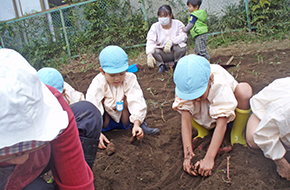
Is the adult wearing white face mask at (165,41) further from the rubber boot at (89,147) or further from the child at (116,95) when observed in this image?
the rubber boot at (89,147)

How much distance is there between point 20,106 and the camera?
703 mm

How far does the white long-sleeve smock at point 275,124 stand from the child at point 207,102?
23cm

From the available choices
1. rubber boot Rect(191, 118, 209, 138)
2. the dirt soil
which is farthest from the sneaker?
rubber boot Rect(191, 118, 209, 138)

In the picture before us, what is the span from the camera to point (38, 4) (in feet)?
23.5

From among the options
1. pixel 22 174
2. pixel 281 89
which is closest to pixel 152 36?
pixel 281 89

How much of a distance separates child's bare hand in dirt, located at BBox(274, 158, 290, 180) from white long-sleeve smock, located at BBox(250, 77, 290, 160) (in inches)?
2.4

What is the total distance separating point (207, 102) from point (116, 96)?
0.93 meters

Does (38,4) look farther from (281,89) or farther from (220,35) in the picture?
(281,89)

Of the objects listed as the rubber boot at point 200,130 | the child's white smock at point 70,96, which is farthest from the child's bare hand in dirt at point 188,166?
the child's white smock at point 70,96

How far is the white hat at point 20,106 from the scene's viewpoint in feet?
2.24

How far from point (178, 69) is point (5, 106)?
48.0 inches

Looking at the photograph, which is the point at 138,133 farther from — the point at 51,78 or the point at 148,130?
the point at 51,78

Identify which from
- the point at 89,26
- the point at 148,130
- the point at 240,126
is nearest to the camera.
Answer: the point at 240,126

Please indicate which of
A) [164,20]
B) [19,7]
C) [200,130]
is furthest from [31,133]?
[19,7]
